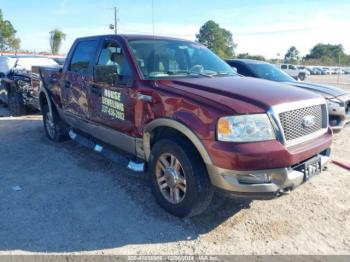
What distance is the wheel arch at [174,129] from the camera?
127 inches

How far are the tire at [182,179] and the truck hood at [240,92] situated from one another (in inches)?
22.7

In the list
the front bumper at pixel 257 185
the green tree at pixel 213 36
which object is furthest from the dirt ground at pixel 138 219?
the green tree at pixel 213 36

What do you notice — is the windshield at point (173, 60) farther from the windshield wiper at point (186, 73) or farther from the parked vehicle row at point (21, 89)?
the parked vehicle row at point (21, 89)

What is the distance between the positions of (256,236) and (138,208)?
137 centimetres

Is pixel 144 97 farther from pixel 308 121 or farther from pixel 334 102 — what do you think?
pixel 334 102

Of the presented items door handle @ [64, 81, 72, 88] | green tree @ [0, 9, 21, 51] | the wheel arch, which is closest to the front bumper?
the wheel arch

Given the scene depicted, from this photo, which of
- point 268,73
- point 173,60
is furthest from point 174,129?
point 268,73

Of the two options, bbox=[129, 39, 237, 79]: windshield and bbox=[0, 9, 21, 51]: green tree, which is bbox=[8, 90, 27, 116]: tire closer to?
bbox=[129, 39, 237, 79]: windshield

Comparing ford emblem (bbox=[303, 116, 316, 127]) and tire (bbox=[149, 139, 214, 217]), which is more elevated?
ford emblem (bbox=[303, 116, 316, 127])

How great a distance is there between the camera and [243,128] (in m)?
3.08

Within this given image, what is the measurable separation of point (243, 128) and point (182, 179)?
90cm

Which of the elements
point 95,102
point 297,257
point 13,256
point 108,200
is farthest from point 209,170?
point 95,102

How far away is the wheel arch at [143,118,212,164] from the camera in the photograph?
322 cm

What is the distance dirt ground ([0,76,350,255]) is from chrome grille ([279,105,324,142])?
99 cm
